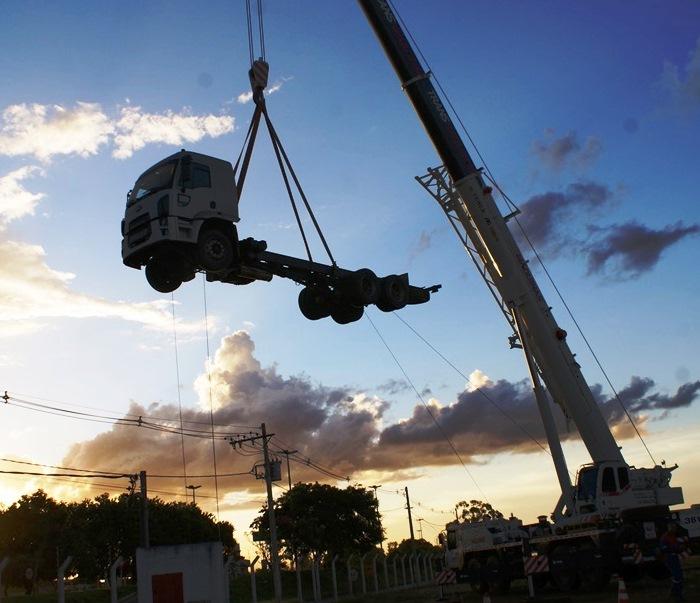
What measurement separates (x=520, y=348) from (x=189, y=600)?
12632 mm

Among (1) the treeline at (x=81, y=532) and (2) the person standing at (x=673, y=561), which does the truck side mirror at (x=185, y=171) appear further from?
(1) the treeline at (x=81, y=532)

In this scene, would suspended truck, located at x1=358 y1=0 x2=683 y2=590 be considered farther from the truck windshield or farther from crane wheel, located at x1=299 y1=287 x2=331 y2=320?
the truck windshield

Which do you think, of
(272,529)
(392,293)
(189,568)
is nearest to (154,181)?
(392,293)

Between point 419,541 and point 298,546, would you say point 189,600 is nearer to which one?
point 298,546

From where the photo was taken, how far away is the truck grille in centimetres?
1538

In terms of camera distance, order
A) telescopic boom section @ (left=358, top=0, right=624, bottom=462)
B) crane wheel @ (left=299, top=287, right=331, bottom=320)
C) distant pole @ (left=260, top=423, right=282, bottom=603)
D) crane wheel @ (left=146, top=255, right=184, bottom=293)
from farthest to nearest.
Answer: distant pole @ (left=260, top=423, right=282, bottom=603), telescopic boom section @ (left=358, top=0, right=624, bottom=462), crane wheel @ (left=299, top=287, right=331, bottom=320), crane wheel @ (left=146, top=255, right=184, bottom=293)

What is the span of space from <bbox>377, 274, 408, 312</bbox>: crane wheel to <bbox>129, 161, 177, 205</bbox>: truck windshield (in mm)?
6193

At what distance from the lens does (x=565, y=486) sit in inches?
845

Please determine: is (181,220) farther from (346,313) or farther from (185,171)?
(346,313)

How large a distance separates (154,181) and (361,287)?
5567 mm

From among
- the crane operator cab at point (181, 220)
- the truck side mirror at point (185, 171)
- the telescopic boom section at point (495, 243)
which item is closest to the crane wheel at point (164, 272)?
the crane operator cab at point (181, 220)

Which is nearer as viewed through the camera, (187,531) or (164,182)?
(164,182)

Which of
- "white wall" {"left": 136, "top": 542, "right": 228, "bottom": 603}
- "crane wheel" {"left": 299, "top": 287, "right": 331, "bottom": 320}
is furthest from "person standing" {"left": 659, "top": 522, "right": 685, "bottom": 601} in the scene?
"white wall" {"left": 136, "top": 542, "right": 228, "bottom": 603}

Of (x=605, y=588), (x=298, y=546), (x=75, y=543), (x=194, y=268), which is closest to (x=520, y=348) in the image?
(x=605, y=588)
